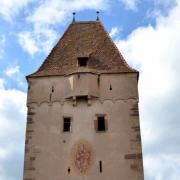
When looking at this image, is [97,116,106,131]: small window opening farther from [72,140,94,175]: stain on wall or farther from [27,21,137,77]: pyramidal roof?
[27,21,137,77]: pyramidal roof

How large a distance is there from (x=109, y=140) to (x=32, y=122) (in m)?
3.55

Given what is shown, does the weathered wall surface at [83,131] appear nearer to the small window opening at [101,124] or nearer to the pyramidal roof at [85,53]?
the small window opening at [101,124]

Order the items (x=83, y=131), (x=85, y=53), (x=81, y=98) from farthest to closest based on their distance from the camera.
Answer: (x=85, y=53) → (x=81, y=98) → (x=83, y=131)

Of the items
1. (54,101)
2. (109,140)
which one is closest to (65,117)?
(54,101)

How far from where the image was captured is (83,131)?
19.4 metres

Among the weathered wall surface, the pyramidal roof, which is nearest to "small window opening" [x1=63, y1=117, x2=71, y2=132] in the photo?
the weathered wall surface

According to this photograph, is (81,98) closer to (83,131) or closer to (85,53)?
(83,131)

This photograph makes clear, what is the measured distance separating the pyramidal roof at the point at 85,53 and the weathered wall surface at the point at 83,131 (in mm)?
668

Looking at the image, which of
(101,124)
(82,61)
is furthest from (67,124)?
(82,61)

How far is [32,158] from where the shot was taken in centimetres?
1905

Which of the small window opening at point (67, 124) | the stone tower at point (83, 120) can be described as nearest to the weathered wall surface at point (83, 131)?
the stone tower at point (83, 120)

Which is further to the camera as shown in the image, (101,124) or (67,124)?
(67,124)

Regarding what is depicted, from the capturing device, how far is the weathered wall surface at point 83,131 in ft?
60.8

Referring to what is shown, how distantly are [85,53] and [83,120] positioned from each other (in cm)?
411
